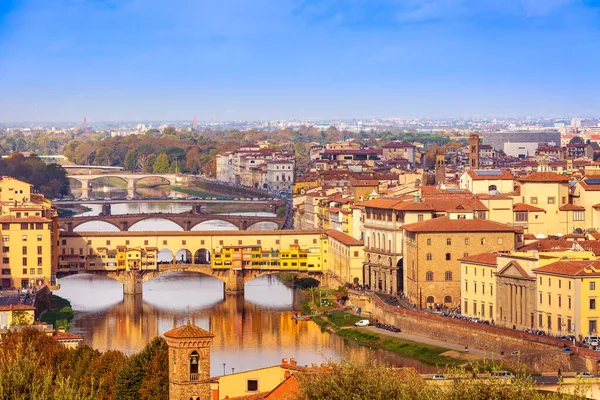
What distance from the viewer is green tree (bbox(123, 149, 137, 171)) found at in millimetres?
150500

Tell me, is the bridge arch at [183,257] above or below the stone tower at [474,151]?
below

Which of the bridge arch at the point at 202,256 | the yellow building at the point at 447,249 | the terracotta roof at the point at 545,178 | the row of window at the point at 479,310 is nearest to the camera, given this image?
the row of window at the point at 479,310

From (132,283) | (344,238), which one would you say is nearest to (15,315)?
(132,283)

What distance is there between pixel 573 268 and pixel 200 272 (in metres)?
21.5

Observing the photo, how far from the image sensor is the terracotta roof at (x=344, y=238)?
167 feet

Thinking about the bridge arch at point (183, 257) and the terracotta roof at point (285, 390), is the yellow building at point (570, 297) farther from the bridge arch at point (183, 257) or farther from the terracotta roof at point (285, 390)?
the bridge arch at point (183, 257)

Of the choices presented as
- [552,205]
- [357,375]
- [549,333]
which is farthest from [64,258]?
[357,375]

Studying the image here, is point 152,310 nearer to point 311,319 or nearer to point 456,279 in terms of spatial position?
point 311,319

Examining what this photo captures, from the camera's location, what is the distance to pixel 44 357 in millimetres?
30141

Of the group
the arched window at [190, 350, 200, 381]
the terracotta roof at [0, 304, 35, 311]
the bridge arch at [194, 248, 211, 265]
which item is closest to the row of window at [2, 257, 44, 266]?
the bridge arch at [194, 248, 211, 265]

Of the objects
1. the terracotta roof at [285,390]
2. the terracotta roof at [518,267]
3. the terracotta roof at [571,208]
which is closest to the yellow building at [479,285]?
the terracotta roof at [518,267]

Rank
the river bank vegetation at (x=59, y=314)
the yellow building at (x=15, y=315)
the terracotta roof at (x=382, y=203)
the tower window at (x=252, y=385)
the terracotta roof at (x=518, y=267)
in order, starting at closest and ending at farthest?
the tower window at (x=252, y=385), the terracotta roof at (x=518, y=267), the yellow building at (x=15, y=315), the river bank vegetation at (x=59, y=314), the terracotta roof at (x=382, y=203)

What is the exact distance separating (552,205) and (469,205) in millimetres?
2953

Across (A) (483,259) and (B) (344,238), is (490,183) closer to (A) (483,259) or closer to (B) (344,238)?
(B) (344,238)
